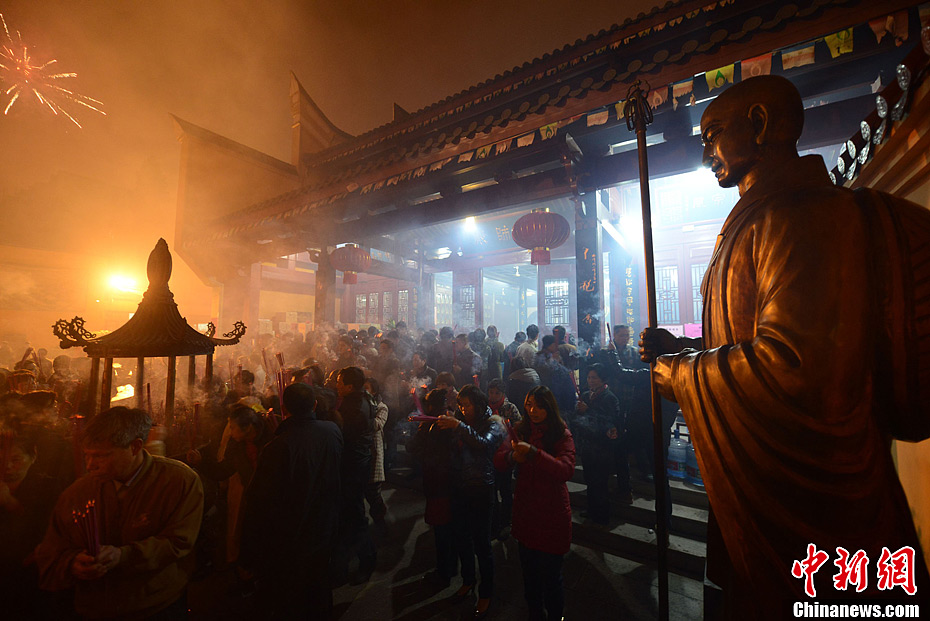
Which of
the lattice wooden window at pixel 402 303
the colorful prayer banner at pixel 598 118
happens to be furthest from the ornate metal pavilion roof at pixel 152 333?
the lattice wooden window at pixel 402 303

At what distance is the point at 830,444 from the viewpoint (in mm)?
1063

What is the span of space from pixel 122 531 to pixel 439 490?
226cm

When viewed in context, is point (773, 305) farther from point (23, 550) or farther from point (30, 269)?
point (30, 269)

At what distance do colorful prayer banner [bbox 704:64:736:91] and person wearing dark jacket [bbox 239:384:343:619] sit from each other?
488cm

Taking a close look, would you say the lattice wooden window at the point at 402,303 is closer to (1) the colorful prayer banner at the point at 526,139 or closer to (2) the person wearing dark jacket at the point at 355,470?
(1) the colorful prayer banner at the point at 526,139

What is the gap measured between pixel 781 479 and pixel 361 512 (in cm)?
374

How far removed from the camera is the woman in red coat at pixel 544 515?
278cm

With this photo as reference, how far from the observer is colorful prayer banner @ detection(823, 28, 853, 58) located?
306 centimetres

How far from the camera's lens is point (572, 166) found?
5434 mm

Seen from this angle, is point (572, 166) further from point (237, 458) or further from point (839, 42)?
point (237, 458)

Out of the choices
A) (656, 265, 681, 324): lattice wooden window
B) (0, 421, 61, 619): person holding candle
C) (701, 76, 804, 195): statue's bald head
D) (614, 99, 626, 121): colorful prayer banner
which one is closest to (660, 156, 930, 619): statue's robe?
(701, 76, 804, 195): statue's bald head

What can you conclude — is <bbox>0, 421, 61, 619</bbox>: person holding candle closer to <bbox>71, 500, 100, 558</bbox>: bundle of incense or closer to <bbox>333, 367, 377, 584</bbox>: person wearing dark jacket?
<bbox>71, 500, 100, 558</bbox>: bundle of incense

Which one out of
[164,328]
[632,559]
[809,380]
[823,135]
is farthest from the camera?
[823,135]

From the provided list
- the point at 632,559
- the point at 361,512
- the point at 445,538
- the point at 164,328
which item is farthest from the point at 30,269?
the point at 632,559
